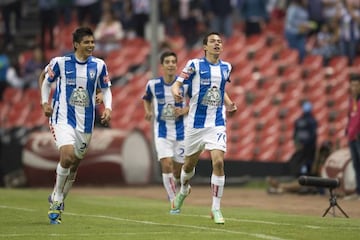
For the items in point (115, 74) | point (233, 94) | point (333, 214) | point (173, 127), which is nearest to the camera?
point (333, 214)

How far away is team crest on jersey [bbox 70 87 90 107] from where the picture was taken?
15.6m

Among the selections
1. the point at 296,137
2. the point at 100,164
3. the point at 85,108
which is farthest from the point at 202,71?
the point at 100,164

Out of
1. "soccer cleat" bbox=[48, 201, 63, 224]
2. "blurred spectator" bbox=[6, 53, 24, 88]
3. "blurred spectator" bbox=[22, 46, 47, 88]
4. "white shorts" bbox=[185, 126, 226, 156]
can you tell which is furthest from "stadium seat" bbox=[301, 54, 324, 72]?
"soccer cleat" bbox=[48, 201, 63, 224]

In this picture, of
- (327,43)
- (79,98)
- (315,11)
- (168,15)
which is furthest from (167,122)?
(168,15)

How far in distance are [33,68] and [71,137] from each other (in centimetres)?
1955

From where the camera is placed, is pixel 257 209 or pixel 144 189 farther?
pixel 144 189

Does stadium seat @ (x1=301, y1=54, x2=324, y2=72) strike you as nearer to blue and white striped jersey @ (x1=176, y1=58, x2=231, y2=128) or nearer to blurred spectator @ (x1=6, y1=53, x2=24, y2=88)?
blurred spectator @ (x1=6, y1=53, x2=24, y2=88)

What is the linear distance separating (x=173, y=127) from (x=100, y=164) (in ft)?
29.6

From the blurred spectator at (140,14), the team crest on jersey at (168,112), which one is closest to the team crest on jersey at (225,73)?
the team crest on jersey at (168,112)

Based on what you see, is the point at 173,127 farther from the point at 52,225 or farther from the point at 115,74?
the point at 115,74

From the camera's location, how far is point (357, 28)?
31.3 metres

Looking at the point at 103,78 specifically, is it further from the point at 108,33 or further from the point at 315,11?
the point at 108,33

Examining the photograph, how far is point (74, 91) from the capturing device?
15.7m

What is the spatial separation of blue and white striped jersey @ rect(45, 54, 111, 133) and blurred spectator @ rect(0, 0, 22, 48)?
20.2 m
